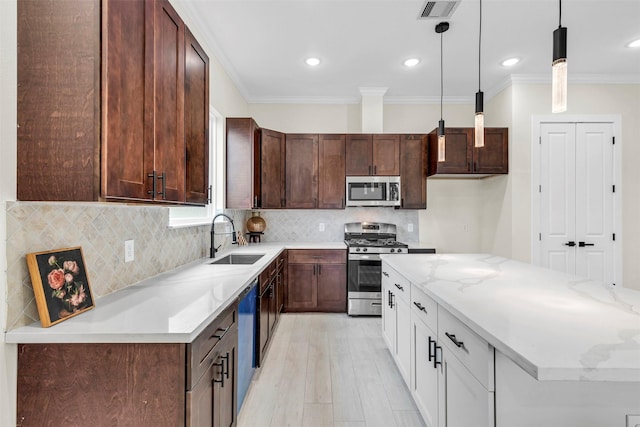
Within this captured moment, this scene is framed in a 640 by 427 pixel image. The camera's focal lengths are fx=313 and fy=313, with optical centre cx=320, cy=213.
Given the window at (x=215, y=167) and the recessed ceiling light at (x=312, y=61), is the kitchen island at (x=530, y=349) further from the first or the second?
the recessed ceiling light at (x=312, y=61)

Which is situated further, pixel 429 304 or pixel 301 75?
pixel 301 75

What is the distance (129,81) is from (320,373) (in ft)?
7.78

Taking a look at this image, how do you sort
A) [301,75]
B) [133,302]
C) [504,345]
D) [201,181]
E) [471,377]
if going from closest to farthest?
1. [504,345]
2. [471,377]
3. [133,302]
4. [201,181]
5. [301,75]

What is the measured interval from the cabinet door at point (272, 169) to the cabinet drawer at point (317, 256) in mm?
681

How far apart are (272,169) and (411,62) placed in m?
2.05

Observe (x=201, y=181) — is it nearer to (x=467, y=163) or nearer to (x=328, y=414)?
(x=328, y=414)

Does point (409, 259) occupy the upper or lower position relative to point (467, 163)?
lower

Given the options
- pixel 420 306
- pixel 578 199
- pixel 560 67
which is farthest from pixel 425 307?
pixel 578 199

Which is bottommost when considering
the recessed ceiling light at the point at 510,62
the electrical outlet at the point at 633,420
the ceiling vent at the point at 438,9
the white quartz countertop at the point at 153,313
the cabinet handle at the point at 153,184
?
the electrical outlet at the point at 633,420

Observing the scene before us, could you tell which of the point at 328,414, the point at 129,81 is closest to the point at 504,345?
the point at 328,414

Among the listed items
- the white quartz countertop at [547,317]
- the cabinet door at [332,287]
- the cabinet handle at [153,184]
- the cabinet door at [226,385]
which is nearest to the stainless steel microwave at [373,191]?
the cabinet door at [332,287]

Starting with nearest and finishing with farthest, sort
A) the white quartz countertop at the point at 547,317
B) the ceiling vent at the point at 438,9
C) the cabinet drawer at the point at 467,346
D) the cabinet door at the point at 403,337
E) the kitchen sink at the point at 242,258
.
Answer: the white quartz countertop at the point at 547,317
the cabinet drawer at the point at 467,346
the cabinet door at the point at 403,337
the ceiling vent at the point at 438,9
the kitchen sink at the point at 242,258

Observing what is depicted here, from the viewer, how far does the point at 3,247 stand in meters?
1.08

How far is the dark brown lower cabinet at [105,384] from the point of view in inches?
44.0
